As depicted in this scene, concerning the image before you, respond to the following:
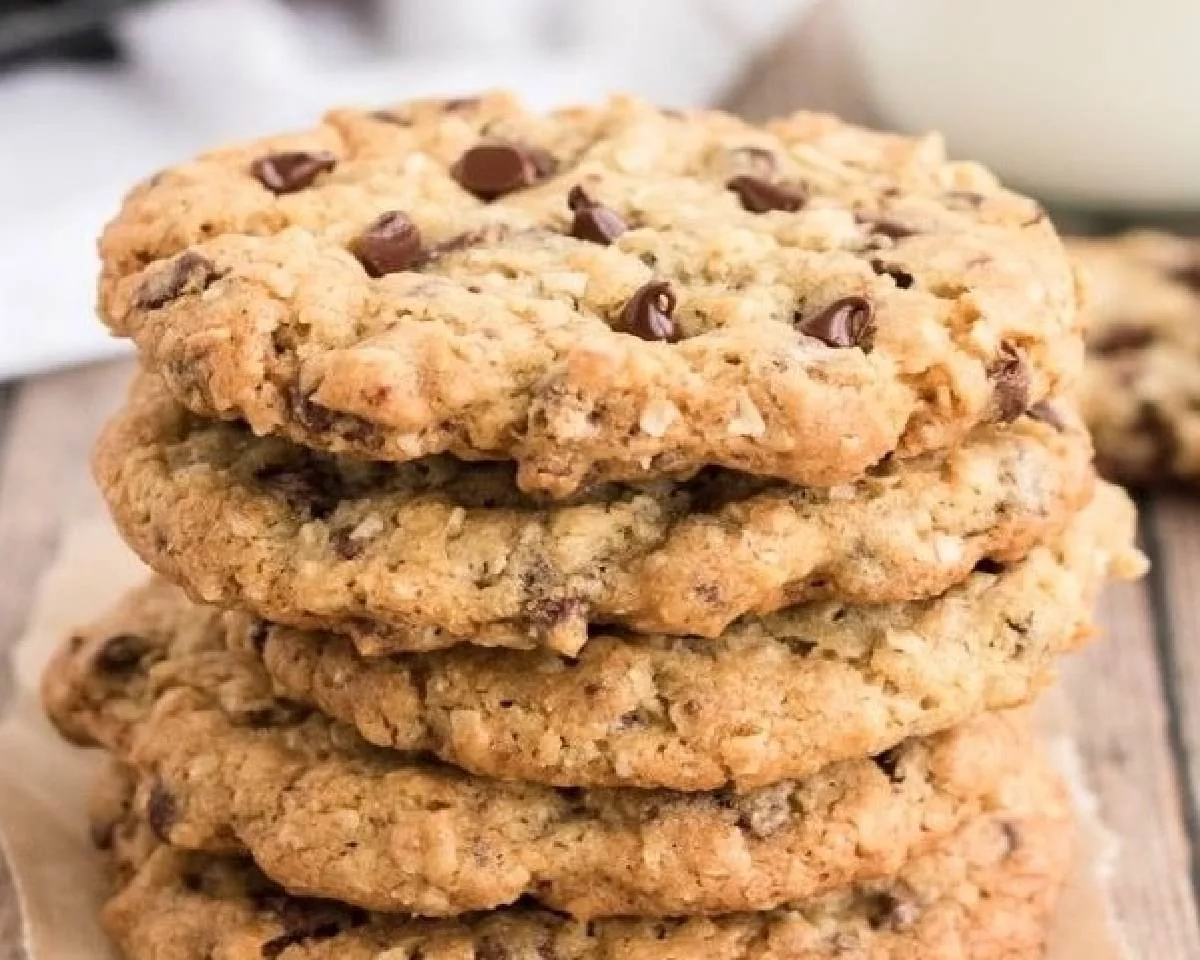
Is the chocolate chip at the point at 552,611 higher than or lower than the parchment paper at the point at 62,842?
higher

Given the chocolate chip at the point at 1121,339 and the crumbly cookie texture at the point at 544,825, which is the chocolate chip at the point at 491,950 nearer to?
the crumbly cookie texture at the point at 544,825

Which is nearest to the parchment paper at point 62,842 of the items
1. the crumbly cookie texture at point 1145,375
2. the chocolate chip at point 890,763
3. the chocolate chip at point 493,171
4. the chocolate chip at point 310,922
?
the chocolate chip at point 310,922

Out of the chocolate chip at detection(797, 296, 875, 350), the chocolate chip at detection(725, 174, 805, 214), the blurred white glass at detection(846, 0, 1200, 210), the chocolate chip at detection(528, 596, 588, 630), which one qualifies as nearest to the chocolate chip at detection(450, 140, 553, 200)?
the chocolate chip at detection(725, 174, 805, 214)

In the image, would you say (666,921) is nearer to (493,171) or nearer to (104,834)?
(104,834)

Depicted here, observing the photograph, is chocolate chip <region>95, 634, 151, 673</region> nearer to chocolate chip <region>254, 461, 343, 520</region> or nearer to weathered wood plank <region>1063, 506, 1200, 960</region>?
chocolate chip <region>254, 461, 343, 520</region>

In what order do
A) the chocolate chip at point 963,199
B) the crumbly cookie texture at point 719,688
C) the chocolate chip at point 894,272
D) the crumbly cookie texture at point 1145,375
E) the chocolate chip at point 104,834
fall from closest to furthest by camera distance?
the crumbly cookie texture at point 719,688
the chocolate chip at point 894,272
the chocolate chip at point 963,199
the chocolate chip at point 104,834
the crumbly cookie texture at point 1145,375

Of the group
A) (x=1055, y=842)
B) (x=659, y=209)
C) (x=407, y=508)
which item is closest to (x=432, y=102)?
(x=659, y=209)
